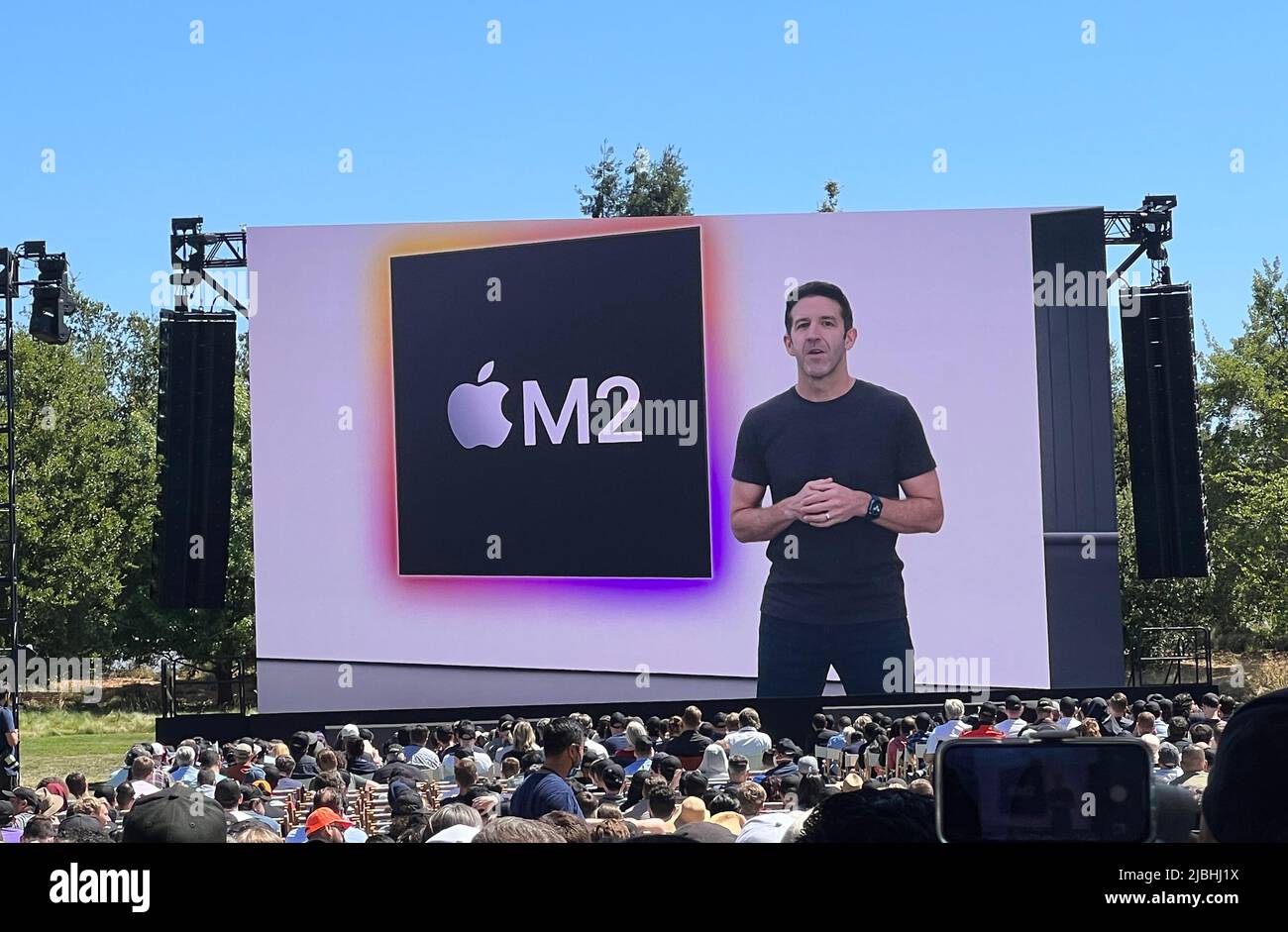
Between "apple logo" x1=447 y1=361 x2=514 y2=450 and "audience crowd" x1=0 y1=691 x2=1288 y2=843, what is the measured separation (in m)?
2.85

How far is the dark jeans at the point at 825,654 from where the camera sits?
12.0 meters

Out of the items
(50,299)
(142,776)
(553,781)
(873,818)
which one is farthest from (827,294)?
(873,818)

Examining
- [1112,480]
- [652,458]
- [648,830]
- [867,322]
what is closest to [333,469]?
[652,458]

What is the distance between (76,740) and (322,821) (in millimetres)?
14951

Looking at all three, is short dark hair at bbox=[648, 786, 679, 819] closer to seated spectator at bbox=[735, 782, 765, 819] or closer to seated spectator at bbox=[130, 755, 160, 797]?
seated spectator at bbox=[735, 782, 765, 819]

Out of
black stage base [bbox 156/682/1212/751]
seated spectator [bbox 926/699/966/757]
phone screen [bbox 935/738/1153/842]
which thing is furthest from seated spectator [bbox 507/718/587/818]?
black stage base [bbox 156/682/1212/751]

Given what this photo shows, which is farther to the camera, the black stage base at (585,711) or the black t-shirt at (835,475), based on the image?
the black t-shirt at (835,475)

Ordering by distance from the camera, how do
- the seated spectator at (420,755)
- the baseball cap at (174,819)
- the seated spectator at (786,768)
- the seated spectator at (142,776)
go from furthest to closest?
the seated spectator at (420,755) → the seated spectator at (142,776) → the seated spectator at (786,768) → the baseball cap at (174,819)

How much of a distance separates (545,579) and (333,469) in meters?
2.32

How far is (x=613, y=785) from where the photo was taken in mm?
6000

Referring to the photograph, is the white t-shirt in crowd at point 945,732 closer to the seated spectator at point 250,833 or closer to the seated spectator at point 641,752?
the seated spectator at point 641,752

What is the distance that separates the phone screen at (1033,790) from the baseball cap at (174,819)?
3.45ft

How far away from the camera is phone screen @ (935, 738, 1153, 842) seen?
1.07 metres

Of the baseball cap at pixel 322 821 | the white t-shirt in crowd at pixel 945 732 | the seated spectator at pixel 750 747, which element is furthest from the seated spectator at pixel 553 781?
the seated spectator at pixel 750 747
